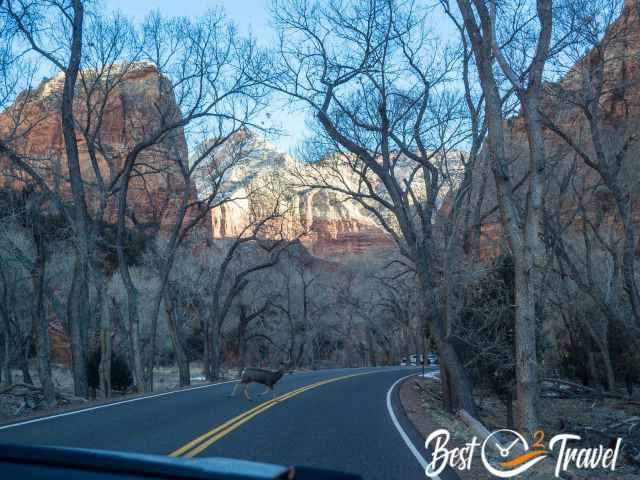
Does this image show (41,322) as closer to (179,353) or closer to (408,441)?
(179,353)

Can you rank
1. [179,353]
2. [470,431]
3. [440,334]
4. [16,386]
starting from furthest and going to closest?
1. [179,353]
2. [16,386]
3. [440,334]
4. [470,431]

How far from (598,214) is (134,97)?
1938 centimetres

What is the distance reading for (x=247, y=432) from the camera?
1168cm

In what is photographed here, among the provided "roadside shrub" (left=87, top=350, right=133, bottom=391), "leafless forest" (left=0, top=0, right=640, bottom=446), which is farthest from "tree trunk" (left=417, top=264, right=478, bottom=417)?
"roadside shrub" (left=87, top=350, right=133, bottom=391)

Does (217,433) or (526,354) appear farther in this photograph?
(526,354)

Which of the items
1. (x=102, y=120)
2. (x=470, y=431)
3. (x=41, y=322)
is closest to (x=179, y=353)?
(x=41, y=322)

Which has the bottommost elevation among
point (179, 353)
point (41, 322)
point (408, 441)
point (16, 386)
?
point (408, 441)

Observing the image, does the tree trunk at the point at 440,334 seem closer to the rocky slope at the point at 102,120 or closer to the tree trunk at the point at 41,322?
the rocky slope at the point at 102,120

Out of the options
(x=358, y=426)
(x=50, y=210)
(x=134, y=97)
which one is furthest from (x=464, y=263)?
(x=50, y=210)

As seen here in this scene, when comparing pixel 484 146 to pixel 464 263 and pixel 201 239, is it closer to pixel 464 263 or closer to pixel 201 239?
pixel 464 263

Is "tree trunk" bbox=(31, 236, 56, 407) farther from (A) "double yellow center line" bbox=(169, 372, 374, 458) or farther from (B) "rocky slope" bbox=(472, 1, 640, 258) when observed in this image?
(B) "rocky slope" bbox=(472, 1, 640, 258)

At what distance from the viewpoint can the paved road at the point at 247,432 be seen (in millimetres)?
9586

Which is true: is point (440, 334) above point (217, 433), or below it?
above

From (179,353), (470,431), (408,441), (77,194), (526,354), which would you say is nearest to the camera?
(408,441)
